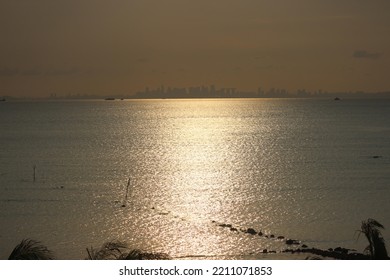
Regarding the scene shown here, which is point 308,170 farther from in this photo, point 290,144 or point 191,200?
point 290,144

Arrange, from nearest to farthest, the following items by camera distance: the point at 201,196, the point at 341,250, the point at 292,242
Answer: the point at 341,250 → the point at 292,242 → the point at 201,196

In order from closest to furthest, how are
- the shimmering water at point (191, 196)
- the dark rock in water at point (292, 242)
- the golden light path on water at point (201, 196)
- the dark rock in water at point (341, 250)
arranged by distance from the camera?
the dark rock in water at point (341, 250) → the dark rock in water at point (292, 242) → the golden light path on water at point (201, 196) → the shimmering water at point (191, 196)

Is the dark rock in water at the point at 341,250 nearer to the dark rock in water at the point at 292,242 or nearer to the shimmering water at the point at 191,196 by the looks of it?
the shimmering water at the point at 191,196

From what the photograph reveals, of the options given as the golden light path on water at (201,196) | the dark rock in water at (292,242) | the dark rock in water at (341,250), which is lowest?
the dark rock in water at (341,250)

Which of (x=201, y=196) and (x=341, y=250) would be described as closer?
(x=341, y=250)

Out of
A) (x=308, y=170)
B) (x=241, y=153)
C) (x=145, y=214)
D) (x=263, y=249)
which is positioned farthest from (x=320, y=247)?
(x=241, y=153)

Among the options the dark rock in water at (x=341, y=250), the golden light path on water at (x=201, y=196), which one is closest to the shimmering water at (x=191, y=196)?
the golden light path on water at (x=201, y=196)

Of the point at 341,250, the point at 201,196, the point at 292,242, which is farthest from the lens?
the point at 201,196

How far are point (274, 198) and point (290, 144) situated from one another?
38.3 metres

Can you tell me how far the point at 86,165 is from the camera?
5338 cm

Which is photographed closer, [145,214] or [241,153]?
[145,214]

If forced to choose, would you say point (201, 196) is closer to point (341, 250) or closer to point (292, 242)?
point (292, 242)

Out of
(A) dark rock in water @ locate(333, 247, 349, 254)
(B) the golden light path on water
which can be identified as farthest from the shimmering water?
(A) dark rock in water @ locate(333, 247, 349, 254)

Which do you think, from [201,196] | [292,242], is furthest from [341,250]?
[201,196]
